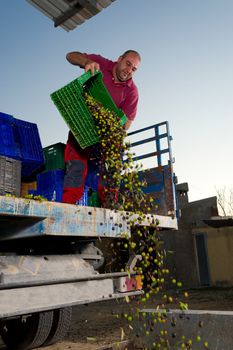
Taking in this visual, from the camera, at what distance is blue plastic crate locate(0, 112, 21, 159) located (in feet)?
13.3

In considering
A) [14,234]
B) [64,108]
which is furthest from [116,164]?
[14,234]

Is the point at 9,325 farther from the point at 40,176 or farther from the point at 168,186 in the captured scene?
the point at 168,186

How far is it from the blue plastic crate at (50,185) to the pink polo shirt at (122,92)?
1.28m

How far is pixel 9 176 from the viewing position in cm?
359

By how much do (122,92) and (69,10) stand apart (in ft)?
4.18

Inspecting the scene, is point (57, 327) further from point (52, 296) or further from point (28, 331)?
point (52, 296)

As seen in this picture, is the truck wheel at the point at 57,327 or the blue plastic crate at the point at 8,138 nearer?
the truck wheel at the point at 57,327

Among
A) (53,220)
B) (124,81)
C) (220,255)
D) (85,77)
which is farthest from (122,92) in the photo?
(220,255)

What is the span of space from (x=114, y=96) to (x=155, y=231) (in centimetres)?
223

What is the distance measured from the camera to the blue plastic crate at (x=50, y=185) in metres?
4.27

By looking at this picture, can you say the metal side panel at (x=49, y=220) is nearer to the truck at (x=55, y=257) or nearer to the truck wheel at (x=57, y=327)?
the truck at (x=55, y=257)

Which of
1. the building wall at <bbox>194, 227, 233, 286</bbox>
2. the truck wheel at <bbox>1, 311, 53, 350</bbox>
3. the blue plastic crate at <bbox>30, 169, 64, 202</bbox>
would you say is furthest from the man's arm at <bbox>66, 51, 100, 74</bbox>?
the building wall at <bbox>194, 227, 233, 286</bbox>

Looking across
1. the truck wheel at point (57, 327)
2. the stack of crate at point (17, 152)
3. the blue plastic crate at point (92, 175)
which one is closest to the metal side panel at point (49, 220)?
the stack of crate at point (17, 152)

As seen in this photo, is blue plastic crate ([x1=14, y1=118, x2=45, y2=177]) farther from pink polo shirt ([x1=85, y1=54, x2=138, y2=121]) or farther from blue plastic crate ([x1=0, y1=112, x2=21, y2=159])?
pink polo shirt ([x1=85, y1=54, x2=138, y2=121])
